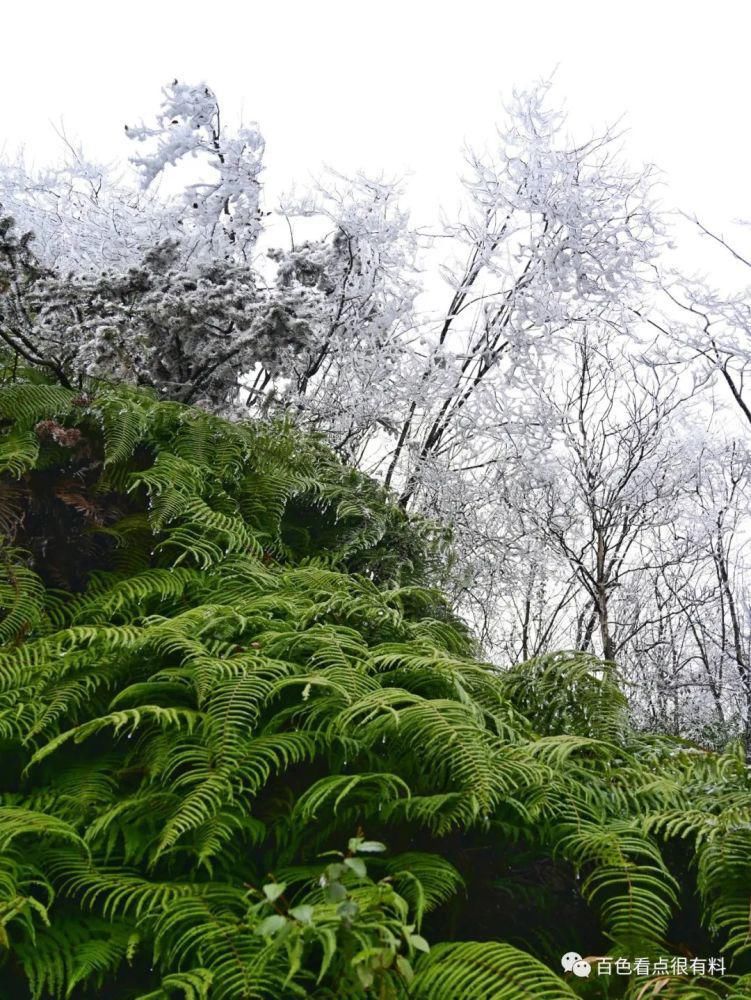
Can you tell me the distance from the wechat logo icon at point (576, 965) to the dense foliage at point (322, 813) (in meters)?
0.04

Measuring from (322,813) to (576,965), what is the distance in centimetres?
60

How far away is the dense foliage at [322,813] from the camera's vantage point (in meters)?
1.54

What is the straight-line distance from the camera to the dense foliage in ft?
5.07

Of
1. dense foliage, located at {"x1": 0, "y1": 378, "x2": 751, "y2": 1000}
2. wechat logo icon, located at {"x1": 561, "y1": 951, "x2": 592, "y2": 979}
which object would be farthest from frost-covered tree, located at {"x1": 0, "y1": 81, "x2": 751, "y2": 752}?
wechat logo icon, located at {"x1": 561, "y1": 951, "x2": 592, "y2": 979}

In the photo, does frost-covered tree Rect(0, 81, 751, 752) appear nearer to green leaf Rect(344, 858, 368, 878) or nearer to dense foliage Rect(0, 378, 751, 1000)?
dense foliage Rect(0, 378, 751, 1000)

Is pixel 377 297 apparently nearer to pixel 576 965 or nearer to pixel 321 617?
pixel 321 617

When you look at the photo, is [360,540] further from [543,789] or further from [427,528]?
[543,789]

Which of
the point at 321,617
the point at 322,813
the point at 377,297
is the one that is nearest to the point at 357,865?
the point at 322,813

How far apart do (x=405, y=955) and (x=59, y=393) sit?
244 centimetres

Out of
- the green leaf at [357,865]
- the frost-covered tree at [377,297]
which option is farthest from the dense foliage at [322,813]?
the frost-covered tree at [377,297]

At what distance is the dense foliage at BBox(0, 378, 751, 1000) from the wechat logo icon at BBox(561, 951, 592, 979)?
0.04 meters

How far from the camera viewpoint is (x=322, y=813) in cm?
187

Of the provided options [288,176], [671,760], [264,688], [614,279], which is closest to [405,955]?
[264,688]

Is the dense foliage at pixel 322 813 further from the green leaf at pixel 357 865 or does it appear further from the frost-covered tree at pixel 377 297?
the frost-covered tree at pixel 377 297
